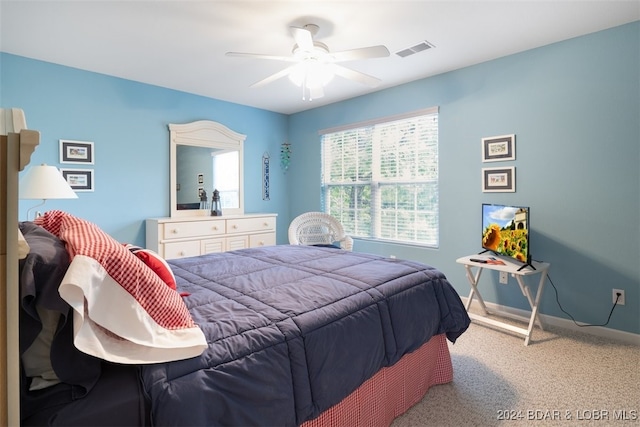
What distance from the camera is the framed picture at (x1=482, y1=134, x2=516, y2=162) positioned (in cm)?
316

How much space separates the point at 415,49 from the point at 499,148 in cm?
122

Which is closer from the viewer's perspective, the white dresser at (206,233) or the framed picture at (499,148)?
the framed picture at (499,148)

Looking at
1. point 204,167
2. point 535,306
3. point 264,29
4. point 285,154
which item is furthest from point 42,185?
point 535,306

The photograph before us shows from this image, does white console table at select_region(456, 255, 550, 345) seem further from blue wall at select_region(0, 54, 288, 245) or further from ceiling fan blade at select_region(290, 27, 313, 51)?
blue wall at select_region(0, 54, 288, 245)

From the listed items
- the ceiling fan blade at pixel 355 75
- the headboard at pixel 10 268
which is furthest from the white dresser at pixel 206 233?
the headboard at pixel 10 268

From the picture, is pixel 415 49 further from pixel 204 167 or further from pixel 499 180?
pixel 204 167

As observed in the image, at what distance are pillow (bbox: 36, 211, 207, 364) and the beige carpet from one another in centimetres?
130

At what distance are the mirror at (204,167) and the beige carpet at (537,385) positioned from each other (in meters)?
3.29

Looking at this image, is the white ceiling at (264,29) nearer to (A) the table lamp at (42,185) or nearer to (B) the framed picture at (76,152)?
(B) the framed picture at (76,152)

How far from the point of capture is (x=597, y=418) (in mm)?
1769

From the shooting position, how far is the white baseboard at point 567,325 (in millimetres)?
2631

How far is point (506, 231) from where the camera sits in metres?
2.88

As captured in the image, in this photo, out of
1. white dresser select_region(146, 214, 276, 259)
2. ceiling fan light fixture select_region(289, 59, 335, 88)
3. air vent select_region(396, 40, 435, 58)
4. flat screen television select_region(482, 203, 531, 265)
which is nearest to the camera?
ceiling fan light fixture select_region(289, 59, 335, 88)

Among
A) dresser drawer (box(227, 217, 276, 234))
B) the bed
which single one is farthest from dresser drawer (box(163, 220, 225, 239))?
the bed
